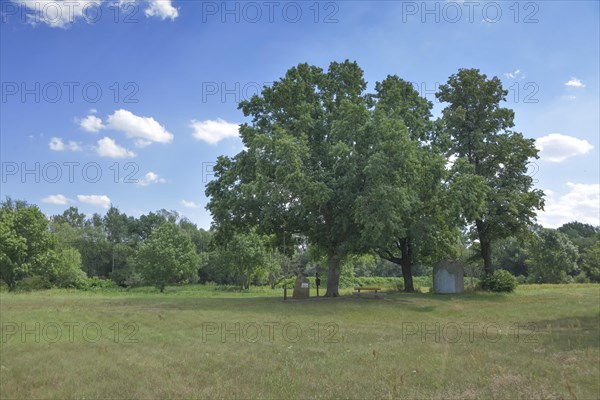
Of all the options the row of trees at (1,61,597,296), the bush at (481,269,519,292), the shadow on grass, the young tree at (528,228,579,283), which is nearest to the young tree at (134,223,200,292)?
the row of trees at (1,61,597,296)

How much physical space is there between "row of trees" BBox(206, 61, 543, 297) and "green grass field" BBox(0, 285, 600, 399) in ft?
30.7

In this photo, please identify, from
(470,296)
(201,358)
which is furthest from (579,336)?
(470,296)

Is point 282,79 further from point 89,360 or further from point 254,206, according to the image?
point 89,360

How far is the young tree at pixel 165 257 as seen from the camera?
5447cm

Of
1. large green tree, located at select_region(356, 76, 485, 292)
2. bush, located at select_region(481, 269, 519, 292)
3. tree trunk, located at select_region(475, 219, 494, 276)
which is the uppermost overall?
large green tree, located at select_region(356, 76, 485, 292)

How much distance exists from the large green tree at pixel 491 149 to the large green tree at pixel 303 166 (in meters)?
9.51

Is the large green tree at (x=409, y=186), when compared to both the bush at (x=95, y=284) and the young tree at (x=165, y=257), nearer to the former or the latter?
the young tree at (x=165, y=257)

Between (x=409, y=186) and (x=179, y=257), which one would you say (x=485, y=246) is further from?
(x=179, y=257)

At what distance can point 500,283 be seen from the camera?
1362 inches

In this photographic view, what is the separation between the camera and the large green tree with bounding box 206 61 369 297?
28250 millimetres

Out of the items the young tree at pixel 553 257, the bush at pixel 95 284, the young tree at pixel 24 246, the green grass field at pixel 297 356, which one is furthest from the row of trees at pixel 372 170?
the bush at pixel 95 284

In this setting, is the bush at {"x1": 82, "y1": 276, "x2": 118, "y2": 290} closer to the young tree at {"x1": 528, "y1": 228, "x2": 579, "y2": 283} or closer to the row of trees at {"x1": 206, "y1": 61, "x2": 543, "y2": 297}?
the row of trees at {"x1": 206, "y1": 61, "x2": 543, "y2": 297}

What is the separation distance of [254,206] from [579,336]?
21563 mm

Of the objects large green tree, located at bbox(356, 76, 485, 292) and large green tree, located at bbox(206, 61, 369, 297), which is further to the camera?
large green tree, located at bbox(206, 61, 369, 297)
